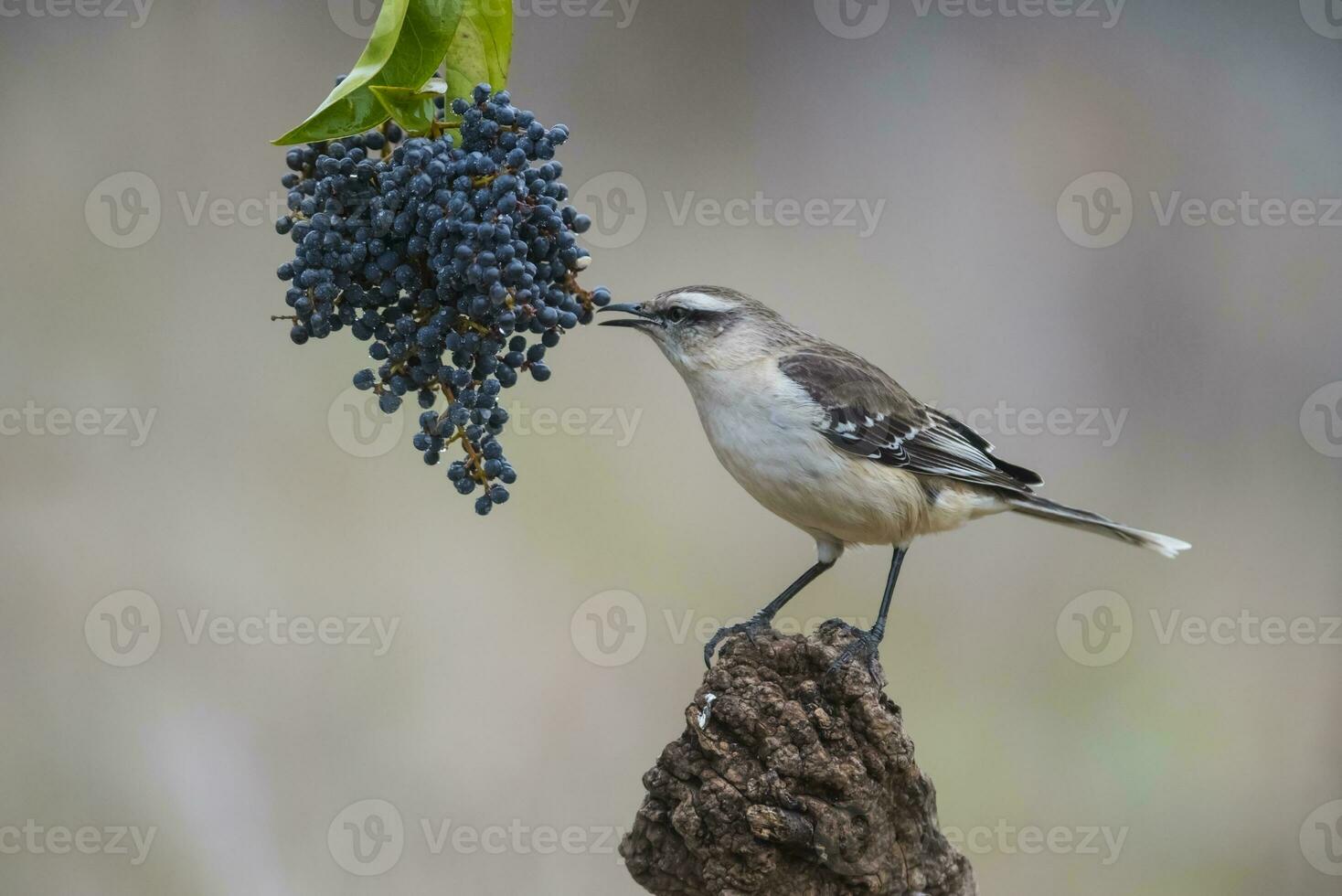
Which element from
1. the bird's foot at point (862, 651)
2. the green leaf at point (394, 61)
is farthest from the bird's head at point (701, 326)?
the green leaf at point (394, 61)

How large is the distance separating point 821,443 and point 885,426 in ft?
0.73

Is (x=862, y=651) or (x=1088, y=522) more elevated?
(x=1088, y=522)

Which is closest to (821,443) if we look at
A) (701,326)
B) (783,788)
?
(701,326)

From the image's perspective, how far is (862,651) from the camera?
7.31ft

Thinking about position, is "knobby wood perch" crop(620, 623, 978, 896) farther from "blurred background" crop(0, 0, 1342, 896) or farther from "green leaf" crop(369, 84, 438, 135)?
"blurred background" crop(0, 0, 1342, 896)

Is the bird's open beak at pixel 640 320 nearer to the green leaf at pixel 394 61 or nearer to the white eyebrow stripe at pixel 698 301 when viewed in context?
the white eyebrow stripe at pixel 698 301

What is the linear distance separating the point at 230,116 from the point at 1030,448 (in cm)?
273

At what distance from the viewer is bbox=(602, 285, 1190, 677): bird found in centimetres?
262

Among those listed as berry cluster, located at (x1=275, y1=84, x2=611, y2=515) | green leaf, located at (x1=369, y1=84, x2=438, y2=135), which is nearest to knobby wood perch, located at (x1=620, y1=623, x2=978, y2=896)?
berry cluster, located at (x1=275, y1=84, x2=611, y2=515)

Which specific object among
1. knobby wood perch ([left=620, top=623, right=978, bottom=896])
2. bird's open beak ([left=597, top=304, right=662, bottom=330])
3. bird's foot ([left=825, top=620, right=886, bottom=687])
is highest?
bird's open beak ([left=597, top=304, right=662, bottom=330])

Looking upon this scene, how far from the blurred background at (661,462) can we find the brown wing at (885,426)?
1.01 meters

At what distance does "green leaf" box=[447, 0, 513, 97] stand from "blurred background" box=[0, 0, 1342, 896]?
1993 millimetres

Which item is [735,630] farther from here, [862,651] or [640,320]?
[640,320]

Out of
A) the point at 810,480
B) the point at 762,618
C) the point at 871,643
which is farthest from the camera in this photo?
the point at 762,618
